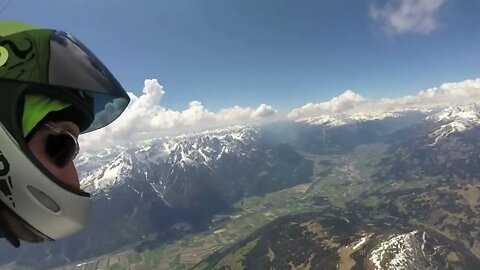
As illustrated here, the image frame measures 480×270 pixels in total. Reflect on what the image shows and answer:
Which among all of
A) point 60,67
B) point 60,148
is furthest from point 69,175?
point 60,67

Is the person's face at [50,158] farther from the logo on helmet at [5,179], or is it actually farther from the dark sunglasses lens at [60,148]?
the logo on helmet at [5,179]

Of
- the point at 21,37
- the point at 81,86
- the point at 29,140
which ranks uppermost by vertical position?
the point at 21,37

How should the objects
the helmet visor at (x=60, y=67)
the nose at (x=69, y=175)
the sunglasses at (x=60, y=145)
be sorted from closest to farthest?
the helmet visor at (x=60, y=67)
the sunglasses at (x=60, y=145)
the nose at (x=69, y=175)

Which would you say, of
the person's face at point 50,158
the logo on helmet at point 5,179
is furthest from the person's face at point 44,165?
the logo on helmet at point 5,179

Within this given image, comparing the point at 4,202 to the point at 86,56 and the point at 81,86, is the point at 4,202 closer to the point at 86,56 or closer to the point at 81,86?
the point at 81,86

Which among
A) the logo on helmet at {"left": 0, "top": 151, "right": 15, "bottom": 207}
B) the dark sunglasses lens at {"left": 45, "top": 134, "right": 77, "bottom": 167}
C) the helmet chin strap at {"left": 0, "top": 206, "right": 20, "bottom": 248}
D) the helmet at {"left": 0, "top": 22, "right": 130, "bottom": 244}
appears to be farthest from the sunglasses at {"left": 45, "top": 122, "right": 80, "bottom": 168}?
the helmet chin strap at {"left": 0, "top": 206, "right": 20, "bottom": 248}

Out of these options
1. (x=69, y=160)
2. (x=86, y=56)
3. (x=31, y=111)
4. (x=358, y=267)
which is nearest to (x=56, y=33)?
(x=86, y=56)

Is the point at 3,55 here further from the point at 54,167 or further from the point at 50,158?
the point at 54,167
